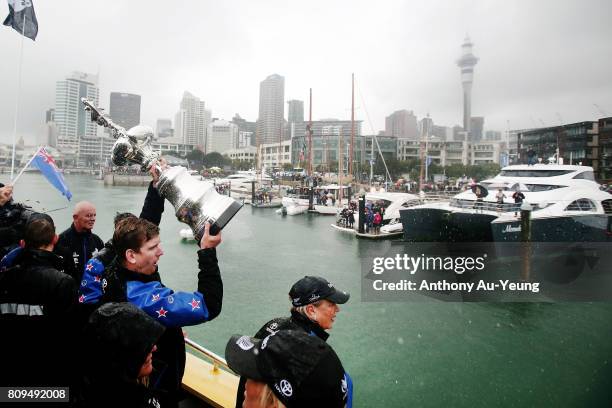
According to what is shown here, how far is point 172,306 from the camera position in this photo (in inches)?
75.8

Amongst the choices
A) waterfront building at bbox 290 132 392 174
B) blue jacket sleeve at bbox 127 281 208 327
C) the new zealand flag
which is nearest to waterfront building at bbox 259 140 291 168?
waterfront building at bbox 290 132 392 174

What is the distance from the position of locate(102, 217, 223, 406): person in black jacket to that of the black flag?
7964 millimetres

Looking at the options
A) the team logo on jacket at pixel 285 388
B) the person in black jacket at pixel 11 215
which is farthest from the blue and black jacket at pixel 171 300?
the person in black jacket at pixel 11 215

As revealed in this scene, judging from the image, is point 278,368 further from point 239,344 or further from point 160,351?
point 160,351

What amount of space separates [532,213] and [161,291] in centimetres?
1725

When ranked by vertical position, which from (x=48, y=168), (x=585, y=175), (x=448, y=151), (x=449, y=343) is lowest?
(x=449, y=343)

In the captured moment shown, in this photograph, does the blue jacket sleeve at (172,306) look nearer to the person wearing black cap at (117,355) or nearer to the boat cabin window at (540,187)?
the person wearing black cap at (117,355)

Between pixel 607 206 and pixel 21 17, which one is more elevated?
pixel 21 17

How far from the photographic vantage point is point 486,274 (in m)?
16.3

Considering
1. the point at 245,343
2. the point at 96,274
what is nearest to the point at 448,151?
the point at 96,274

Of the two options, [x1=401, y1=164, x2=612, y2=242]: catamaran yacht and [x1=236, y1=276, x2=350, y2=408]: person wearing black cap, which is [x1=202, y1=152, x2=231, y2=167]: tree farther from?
[x1=236, y1=276, x2=350, y2=408]: person wearing black cap

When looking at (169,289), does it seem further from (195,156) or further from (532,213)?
(195,156)

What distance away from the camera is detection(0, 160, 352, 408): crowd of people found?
1344mm

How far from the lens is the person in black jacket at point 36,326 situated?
1882 mm
